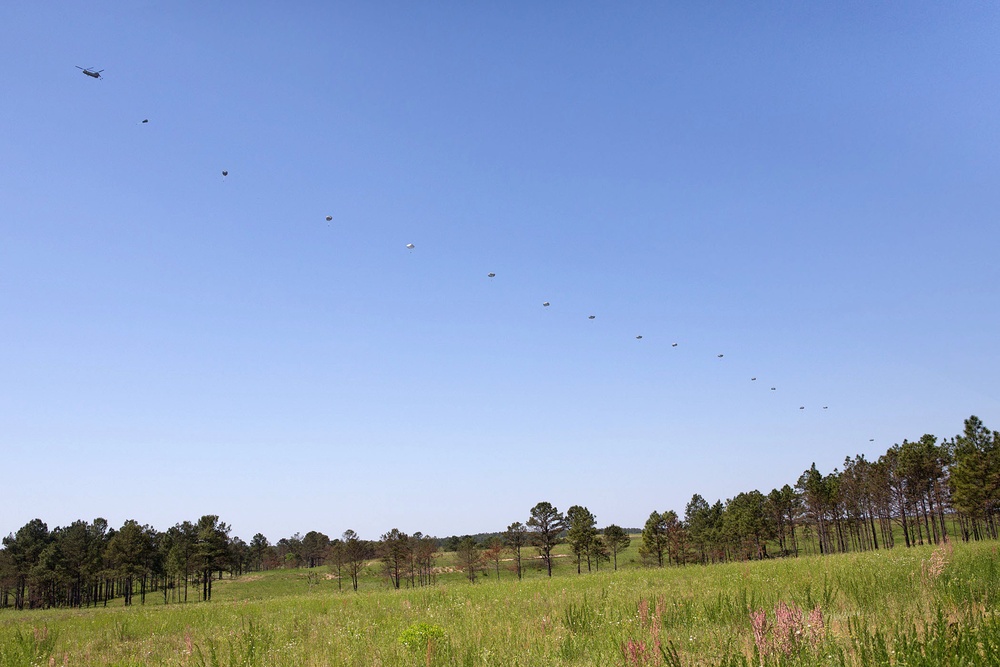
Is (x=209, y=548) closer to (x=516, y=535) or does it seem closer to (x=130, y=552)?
(x=130, y=552)

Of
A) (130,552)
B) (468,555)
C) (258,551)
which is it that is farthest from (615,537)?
(258,551)

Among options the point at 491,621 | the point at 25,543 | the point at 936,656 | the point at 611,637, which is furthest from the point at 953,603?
the point at 25,543

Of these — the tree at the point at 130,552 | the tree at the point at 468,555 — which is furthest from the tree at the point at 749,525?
the tree at the point at 130,552

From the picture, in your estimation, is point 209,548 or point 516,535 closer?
point 209,548

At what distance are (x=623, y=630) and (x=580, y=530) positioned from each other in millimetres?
80131

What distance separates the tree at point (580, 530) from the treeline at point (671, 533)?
0.54 feet

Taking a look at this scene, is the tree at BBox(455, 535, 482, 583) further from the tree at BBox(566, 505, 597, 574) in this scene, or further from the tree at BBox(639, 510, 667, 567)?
the tree at BBox(639, 510, 667, 567)

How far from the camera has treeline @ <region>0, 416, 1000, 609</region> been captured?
62406mm

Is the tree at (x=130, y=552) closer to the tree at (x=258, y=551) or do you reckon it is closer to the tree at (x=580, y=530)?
the tree at (x=580, y=530)

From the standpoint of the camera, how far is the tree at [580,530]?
83.3m

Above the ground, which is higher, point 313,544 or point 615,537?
point 615,537

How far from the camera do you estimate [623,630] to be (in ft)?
26.8

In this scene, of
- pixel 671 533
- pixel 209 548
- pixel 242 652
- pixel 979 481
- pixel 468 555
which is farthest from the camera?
pixel 468 555

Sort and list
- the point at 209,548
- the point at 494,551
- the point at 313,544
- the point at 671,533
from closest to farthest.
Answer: the point at 209,548, the point at 671,533, the point at 494,551, the point at 313,544
